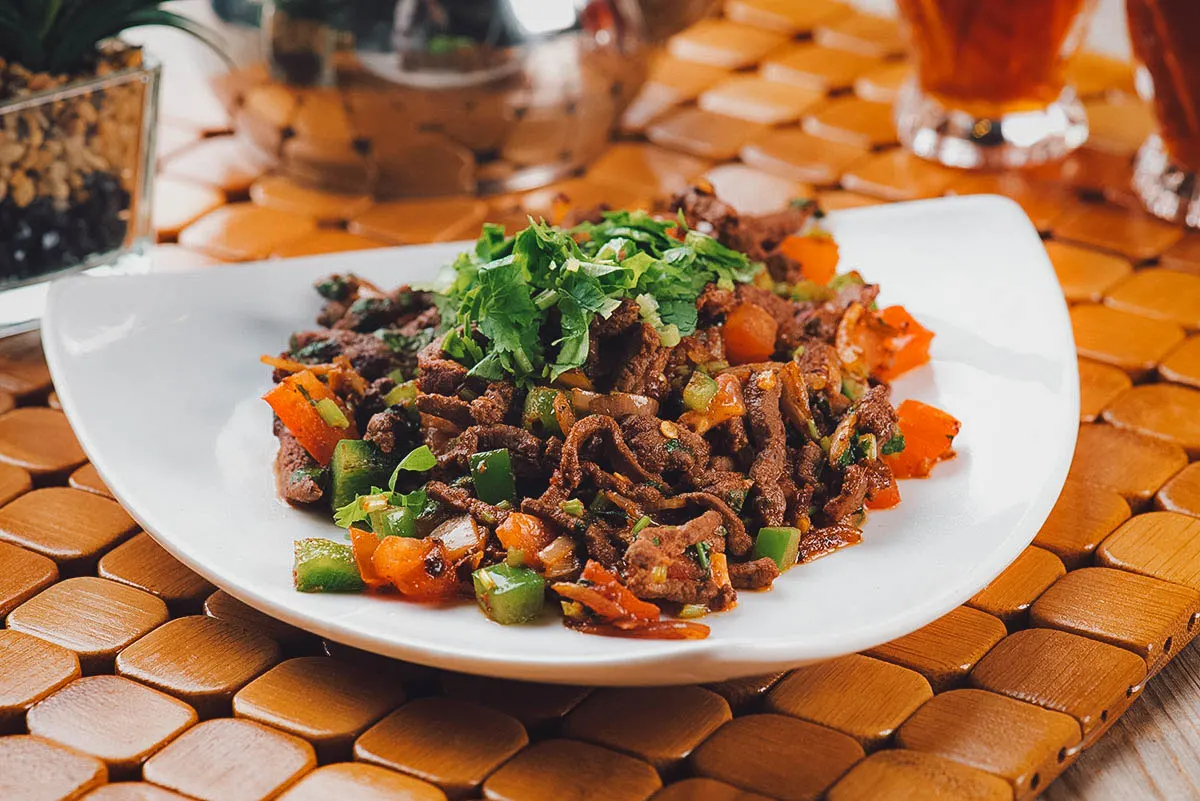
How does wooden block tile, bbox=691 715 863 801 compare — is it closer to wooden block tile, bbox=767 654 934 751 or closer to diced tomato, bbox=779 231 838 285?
wooden block tile, bbox=767 654 934 751

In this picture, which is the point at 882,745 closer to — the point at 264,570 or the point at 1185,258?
the point at 264,570

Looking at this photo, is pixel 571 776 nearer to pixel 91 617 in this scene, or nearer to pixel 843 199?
pixel 91 617

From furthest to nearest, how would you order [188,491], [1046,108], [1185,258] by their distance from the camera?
[1046,108] → [1185,258] → [188,491]

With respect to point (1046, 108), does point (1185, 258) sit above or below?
below

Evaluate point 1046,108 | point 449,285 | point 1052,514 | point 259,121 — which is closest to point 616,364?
point 449,285

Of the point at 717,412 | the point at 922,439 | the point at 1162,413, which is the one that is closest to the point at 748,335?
the point at 717,412

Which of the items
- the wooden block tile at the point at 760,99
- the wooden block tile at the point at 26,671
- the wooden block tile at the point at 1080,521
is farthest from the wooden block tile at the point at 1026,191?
the wooden block tile at the point at 26,671

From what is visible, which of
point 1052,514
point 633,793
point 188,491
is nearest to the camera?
point 633,793
